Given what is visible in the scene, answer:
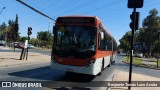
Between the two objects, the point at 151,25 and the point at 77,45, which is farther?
the point at 151,25

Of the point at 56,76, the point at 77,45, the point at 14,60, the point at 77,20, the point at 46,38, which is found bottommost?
the point at 56,76

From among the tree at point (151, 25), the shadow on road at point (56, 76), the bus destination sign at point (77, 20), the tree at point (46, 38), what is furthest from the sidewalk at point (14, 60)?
the tree at point (151, 25)

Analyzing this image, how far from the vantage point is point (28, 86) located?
42.4ft

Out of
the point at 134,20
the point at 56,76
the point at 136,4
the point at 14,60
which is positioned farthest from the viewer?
the point at 14,60

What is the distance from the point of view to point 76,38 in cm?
1627

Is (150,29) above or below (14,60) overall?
above

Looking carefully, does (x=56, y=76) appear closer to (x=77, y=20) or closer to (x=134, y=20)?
(x=77, y=20)

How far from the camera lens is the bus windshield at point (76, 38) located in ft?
53.0

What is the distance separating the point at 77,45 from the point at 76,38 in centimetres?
37

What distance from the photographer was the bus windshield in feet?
53.0

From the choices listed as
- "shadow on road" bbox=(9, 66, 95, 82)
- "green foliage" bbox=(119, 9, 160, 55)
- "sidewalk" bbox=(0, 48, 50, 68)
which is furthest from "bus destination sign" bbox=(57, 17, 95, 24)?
"green foliage" bbox=(119, 9, 160, 55)

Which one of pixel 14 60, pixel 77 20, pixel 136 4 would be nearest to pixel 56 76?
pixel 77 20

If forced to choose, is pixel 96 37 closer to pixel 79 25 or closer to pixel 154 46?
pixel 79 25

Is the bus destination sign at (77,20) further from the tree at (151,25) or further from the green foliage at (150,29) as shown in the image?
the tree at (151,25)
